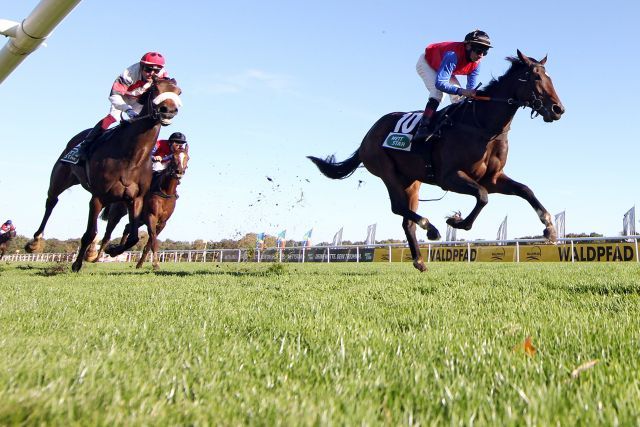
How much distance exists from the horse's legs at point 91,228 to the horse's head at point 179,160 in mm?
2644

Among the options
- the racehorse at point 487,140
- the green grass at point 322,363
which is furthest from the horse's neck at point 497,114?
the green grass at point 322,363

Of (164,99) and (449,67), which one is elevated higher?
(449,67)

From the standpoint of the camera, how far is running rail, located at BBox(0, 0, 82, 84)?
277 cm

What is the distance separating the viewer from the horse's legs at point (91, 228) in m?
8.61

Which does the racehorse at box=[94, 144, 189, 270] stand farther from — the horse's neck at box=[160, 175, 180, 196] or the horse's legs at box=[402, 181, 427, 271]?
the horse's legs at box=[402, 181, 427, 271]

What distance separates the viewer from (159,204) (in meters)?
12.8

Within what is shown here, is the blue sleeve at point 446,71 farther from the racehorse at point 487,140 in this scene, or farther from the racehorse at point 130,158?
the racehorse at point 130,158

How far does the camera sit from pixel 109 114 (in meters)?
8.87

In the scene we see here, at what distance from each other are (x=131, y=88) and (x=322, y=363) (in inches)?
308

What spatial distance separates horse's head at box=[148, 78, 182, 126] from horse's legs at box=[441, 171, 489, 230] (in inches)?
162

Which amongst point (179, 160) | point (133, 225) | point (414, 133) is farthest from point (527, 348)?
point (179, 160)

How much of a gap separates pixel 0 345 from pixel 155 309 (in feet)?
4.62

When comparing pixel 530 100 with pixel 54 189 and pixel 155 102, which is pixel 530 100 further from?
pixel 54 189

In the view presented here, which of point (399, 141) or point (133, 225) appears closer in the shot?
point (399, 141)
